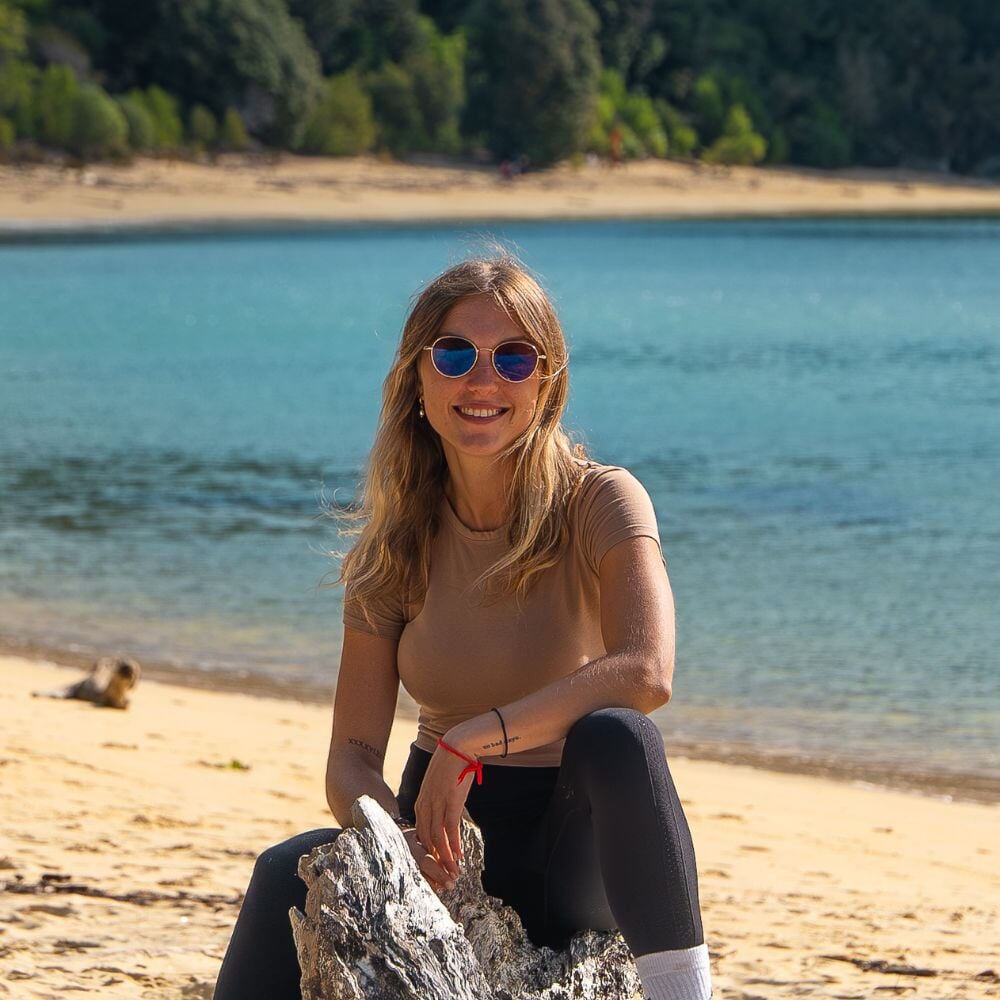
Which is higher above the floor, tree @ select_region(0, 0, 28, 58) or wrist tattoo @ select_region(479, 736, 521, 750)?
tree @ select_region(0, 0, 28, 58)

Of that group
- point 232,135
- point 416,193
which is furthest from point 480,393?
point 232,135

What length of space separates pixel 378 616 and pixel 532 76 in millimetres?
72390

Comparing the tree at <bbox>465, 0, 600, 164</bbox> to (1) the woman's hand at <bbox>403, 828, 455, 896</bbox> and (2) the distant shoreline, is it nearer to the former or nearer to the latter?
(2) the distant shoreline

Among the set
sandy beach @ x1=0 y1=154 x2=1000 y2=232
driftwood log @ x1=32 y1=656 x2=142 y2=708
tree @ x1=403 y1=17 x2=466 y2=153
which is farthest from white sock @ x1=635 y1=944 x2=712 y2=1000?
tree @ x1=403 y1=17 x2=466 y2=153

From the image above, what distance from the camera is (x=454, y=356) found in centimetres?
268

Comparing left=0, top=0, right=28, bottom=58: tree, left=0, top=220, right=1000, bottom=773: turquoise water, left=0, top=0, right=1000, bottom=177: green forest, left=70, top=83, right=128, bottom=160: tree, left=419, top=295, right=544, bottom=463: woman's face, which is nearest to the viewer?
left=419, top=295, right=544, bottom=463: woman's face

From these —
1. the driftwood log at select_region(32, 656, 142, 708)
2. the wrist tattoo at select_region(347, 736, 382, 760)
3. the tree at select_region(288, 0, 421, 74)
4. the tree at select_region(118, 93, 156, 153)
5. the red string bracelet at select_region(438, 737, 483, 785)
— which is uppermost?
the tree at select_region(288, 0, 421, 74)

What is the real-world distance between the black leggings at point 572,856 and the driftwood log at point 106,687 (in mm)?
3817

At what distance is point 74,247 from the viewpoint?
4166 cm

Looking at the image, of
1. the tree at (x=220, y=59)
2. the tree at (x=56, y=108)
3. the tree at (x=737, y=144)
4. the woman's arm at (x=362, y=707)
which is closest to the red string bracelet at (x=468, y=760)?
the woman's arm at (x=362, y=707)

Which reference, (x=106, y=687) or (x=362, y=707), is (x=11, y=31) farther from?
(x=362, y=707)

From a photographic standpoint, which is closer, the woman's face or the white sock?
the white sock

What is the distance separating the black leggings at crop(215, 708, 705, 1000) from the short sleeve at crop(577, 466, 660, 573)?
318mm

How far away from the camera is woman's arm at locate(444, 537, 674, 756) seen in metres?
2.43
